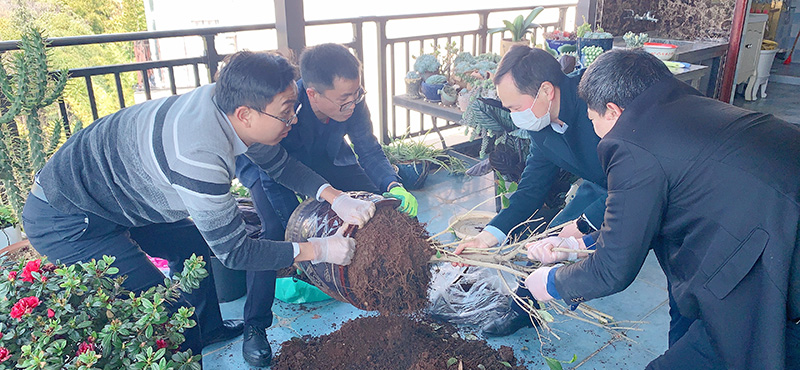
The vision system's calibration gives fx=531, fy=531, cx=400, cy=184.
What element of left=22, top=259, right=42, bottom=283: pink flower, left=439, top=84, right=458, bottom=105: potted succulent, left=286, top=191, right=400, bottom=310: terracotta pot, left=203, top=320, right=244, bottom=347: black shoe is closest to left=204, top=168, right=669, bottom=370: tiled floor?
left=203, top=320, right=244, bottom=347: black shoe

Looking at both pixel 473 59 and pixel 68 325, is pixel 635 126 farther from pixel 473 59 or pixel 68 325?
pixel 473 59

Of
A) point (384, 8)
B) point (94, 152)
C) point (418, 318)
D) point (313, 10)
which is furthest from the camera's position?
point (313, 10)

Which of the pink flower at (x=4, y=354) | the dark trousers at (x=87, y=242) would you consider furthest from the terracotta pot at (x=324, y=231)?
the pink flower at (x=4, y=354)

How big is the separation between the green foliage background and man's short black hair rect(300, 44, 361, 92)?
39.9ft

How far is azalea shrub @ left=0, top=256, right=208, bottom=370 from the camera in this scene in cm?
118

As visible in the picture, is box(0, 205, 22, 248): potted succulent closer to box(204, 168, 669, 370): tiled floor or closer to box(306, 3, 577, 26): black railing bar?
box(204, 168, 669, 370): tiled floor

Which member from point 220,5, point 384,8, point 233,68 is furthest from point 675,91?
point 220,5

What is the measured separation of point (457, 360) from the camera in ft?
6.65

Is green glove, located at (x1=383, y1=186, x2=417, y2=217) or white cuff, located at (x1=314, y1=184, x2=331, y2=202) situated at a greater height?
white cuff, located at (x1=314, y1=184, x2=331, y2=202)

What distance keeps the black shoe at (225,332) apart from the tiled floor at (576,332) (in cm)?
3

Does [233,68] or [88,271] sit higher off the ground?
[233,68]

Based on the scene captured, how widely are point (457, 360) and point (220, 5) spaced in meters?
22.1

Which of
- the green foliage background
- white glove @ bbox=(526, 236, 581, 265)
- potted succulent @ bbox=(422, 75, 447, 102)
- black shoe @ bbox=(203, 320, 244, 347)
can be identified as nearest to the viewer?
white glove @ bbox=(526, 236, 581, 265)

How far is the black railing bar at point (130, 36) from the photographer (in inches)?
100.0
